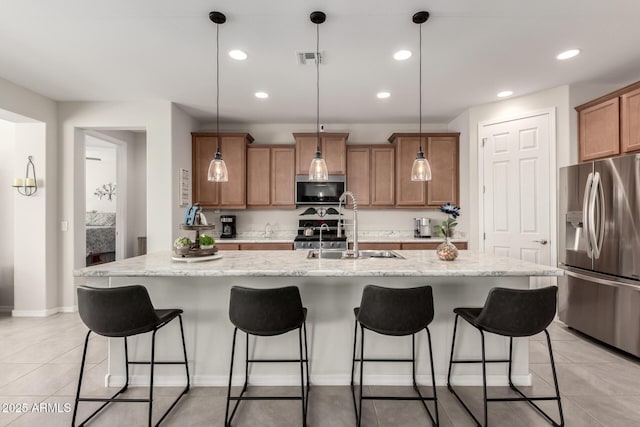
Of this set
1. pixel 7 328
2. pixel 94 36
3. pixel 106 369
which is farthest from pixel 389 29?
pixel 7 328

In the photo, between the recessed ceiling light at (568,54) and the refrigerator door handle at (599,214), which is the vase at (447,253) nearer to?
the refrigerator door handle at (599,214)

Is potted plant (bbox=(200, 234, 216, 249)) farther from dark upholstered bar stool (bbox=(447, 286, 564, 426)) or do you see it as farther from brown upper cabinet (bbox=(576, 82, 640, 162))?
brown upper cabinet (bbox=(576, 82, 640, 162))

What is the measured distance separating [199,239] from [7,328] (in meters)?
2.93

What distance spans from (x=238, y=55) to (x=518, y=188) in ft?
11.5

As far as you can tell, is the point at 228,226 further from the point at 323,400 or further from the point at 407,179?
the point at 323,400

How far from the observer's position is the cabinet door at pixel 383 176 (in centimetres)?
460

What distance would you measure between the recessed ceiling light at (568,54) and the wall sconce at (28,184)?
227 inches

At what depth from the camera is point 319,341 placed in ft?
7.42

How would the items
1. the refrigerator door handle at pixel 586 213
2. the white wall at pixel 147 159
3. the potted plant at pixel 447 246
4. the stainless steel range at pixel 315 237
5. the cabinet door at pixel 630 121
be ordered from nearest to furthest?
the potted plant at pixel 447 246, the cabinet door at pixel 630 121, the refrigerator door handle at pixel 586 213, the white wall at pixel 147 159, the stainless steel range at pixel 315 237

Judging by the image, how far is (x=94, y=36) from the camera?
8.00ft

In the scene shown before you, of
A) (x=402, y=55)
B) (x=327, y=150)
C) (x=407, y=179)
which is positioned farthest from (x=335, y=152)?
(x=402, y=55)

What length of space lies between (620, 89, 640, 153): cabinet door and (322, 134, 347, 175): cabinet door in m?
2.97

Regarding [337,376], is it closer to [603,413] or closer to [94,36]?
[603,413]

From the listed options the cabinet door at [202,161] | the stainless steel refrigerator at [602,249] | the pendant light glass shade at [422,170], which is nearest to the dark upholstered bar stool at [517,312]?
the pendant light glass shade at [422,170]
